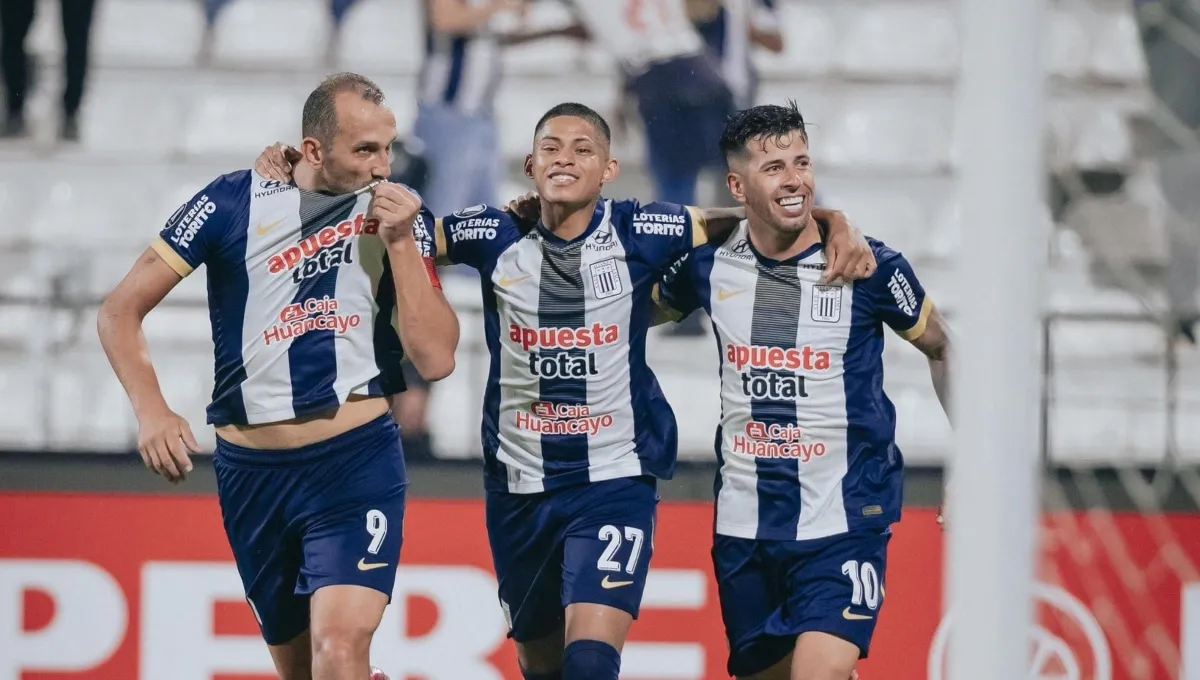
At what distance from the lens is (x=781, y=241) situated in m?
3.87

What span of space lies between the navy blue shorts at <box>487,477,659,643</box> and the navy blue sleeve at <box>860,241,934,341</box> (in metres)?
0.78

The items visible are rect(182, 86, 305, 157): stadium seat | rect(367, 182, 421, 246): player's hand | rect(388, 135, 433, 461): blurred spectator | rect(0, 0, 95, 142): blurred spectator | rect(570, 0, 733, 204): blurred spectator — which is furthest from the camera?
rect(182, 86, 305, 157): stadium seat

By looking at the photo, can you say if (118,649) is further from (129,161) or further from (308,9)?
(308,9)

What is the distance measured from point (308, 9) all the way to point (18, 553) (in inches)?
124

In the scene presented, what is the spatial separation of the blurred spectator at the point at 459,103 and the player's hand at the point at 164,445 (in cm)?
294

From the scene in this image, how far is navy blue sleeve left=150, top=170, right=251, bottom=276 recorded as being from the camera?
12.3ft

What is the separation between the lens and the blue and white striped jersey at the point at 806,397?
3.74 metres

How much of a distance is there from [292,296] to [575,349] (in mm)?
761

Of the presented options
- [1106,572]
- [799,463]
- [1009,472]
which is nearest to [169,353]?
[799,463]

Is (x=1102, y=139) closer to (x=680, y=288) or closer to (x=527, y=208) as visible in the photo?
(x=680, y=288)

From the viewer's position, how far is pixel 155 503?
207 inches

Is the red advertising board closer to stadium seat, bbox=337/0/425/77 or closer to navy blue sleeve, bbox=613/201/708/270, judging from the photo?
navy blue sleeve, bbox=613/201/708/270

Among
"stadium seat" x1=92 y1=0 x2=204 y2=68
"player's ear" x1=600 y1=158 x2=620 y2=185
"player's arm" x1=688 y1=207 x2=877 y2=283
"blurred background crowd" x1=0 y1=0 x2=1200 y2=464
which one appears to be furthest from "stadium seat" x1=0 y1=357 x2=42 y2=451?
"player's arm" x1=688 y1=207 x2=877 y2=283

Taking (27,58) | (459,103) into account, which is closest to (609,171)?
(459,103)
